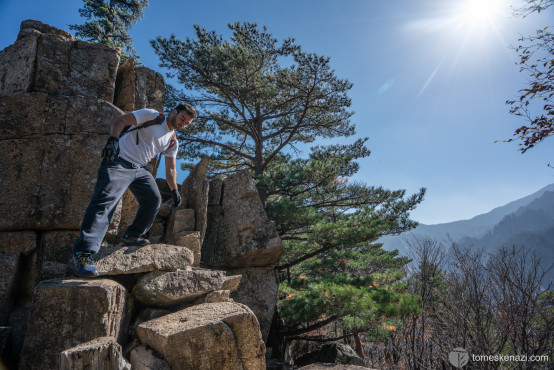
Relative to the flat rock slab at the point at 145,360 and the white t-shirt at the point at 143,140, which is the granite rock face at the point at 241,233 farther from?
the flat rock slab at the point at 145,360

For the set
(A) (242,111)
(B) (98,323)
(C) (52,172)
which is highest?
(A) (242,111)

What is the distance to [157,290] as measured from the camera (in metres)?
3.48

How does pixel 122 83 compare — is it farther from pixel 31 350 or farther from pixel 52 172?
pixel 31 350

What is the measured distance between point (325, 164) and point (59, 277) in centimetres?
681

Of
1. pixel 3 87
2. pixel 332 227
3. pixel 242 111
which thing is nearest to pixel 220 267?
pixel 332 227

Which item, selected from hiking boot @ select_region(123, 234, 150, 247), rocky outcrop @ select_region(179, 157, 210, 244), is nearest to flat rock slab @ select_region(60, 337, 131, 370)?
hiking boot @ select_region(123, 234, 150, 247)

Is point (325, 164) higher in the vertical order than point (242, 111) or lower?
lower

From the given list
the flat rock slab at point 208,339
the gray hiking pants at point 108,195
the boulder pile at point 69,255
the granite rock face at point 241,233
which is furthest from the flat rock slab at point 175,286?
the granite rock face at point 241,233

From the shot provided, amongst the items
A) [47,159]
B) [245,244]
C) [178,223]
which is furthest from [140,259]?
[245,244]

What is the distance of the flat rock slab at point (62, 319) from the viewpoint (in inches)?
113

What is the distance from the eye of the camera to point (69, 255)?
13.2 feet

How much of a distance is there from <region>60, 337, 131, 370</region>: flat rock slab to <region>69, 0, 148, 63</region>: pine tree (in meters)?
11.8

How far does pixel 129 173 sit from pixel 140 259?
1.01 metres

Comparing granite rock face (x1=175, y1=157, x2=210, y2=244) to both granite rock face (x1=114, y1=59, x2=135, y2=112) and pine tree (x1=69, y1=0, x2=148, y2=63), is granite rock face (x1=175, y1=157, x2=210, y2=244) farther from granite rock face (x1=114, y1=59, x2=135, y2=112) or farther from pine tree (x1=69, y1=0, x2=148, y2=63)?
pine tree (x1=69, y1=0, x2=148, y2=63)
